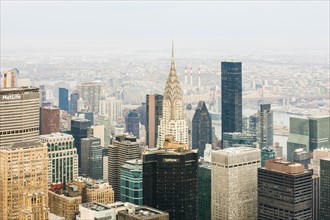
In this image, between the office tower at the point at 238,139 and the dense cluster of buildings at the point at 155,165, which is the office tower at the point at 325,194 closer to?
the dense cluster of buildings at the point at 155,165

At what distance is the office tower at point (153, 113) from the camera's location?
17.6 meters

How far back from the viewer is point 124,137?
17.0 metres

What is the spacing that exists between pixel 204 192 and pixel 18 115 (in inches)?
170

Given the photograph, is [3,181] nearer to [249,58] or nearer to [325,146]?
[249,58]

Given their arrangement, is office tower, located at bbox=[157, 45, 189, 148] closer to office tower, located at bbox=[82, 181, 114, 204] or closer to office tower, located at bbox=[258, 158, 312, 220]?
office tower, located at bbox=[82, 181, 114, 204]

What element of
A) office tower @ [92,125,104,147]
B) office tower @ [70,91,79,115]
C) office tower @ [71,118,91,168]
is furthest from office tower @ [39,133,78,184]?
office tower @ [70,91,79,115]

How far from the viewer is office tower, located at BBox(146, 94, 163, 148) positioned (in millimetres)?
17609

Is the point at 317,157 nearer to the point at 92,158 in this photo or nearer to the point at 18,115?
the point at 92,158

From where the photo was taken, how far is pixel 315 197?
564 inches

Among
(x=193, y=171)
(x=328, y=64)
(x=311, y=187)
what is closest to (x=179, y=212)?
(x=193, y=171)

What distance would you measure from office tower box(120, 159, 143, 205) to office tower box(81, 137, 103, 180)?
1463 mm

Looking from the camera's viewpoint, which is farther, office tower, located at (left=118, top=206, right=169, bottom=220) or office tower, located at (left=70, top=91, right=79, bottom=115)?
office tower, located at (left=70, top=91, right=79, bottom=115)

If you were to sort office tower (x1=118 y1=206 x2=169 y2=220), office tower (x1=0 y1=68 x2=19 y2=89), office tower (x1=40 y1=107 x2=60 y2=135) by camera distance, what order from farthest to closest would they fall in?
office tower (x1=40 y1=107 x2=60 y2=135) < office tower (x1=0 y1=68 x2=19 y2=89) < office tower (x1=118 y1=206 x2=169 y2=220)

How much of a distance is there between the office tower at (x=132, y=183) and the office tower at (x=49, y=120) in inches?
88.4
